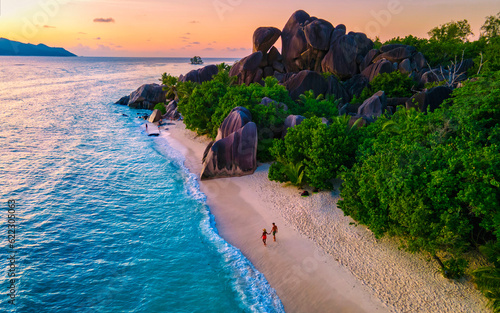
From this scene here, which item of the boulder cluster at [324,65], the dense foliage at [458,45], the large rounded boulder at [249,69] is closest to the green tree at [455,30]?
the dense foliage at [458,45]

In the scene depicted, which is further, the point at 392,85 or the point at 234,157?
the point at 392,85

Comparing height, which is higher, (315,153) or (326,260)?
(315,153)

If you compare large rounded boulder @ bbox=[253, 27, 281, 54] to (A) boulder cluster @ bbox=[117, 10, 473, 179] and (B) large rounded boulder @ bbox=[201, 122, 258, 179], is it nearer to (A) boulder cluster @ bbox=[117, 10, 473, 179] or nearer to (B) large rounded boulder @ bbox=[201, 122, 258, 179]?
(A) boulder cluster @ bbox=[117, 10, 473, 179]

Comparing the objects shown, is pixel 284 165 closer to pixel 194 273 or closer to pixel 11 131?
pixel 194 273

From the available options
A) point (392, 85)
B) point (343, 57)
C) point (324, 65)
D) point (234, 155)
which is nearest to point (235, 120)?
point (234, 155)

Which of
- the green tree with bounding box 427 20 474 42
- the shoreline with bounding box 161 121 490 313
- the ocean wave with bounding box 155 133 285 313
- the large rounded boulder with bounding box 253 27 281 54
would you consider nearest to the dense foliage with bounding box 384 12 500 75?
the green tree with bounding box 427 20 474 42

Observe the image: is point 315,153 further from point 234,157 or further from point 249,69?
point 249,69

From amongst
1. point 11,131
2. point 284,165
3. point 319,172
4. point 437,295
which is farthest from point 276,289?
point 11,131

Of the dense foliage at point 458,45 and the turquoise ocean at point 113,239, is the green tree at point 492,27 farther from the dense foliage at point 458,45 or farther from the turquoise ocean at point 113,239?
the turquoise ocean at point 113,239
